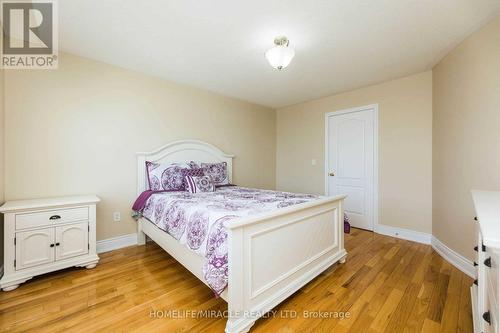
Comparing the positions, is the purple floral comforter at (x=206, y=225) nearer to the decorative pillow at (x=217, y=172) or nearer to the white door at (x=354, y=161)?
the decorative pillow at (x=217, y=172)

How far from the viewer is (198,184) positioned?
284cm

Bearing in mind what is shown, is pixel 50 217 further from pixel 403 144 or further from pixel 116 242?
pixel 403 144

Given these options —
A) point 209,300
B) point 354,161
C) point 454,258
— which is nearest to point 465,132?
point 454,258

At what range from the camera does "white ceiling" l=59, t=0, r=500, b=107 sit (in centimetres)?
168

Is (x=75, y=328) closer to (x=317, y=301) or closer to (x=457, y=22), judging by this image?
(x=317, y=301)

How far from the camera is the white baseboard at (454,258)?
204cm

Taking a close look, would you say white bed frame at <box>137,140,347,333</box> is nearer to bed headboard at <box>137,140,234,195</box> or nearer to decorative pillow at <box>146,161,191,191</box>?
decorative pillow at <box>146,161,191,191</box>

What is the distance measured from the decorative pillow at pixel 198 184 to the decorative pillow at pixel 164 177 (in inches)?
6.9

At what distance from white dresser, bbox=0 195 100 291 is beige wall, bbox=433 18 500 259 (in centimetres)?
374

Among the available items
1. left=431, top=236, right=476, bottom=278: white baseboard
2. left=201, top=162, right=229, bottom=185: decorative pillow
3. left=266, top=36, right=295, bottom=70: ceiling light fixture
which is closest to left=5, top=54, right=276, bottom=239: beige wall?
left=201, top=162, right=229, bottom=185: decorative pillow

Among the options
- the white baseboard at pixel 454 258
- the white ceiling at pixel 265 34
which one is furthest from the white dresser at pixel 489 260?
the white ceiling at pixel 265 34

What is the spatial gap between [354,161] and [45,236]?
4.02 meters

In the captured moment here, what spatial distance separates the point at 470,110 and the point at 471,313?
5.80ft

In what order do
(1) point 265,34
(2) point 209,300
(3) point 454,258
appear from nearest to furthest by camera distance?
1. (2) point 209,300
2. (1) point 265,34
3. (3) point 454,258
